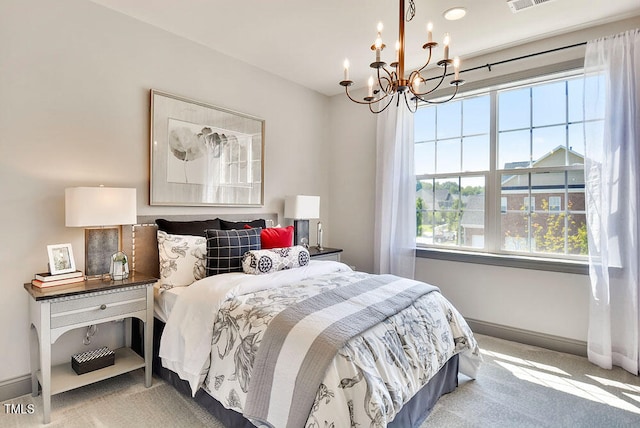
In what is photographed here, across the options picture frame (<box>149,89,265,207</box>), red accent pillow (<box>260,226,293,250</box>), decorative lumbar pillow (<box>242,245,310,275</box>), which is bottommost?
decorative lumbar pillow (<box>242,245,310,275</box>)

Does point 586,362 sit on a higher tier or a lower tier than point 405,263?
lower

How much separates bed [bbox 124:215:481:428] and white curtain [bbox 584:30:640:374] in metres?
1.23

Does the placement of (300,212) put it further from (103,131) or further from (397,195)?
(103,131)

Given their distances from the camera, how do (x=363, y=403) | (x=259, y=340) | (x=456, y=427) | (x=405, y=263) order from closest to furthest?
(x=363, y=403), (x=259, y=340), (x=456, y=427), (x=405, y=263)

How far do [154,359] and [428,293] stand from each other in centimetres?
205

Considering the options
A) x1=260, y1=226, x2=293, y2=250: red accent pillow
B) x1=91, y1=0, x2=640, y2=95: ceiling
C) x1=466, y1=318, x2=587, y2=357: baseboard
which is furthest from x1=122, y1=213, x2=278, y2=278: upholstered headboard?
x1=466, y1=318, x2=587, y2=357: baseboard

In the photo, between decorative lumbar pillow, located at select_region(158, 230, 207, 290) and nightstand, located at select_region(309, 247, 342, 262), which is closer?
decorative lumbar pillow, located at select_region(158, 230, 207, 290)

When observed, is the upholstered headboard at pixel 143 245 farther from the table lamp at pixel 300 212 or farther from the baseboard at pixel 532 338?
the baseboard at pixel 532 338

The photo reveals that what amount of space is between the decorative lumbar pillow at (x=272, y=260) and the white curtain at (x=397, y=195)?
1.36 m

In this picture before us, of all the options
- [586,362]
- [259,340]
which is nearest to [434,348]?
[259,340]

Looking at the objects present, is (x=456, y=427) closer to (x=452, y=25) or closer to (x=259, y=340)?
(x=259, y=340)

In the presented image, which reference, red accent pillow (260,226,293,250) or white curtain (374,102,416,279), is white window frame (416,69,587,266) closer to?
white curtain (374,102,416,279)

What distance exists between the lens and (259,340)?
1.66 metres

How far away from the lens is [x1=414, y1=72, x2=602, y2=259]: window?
3041mm
